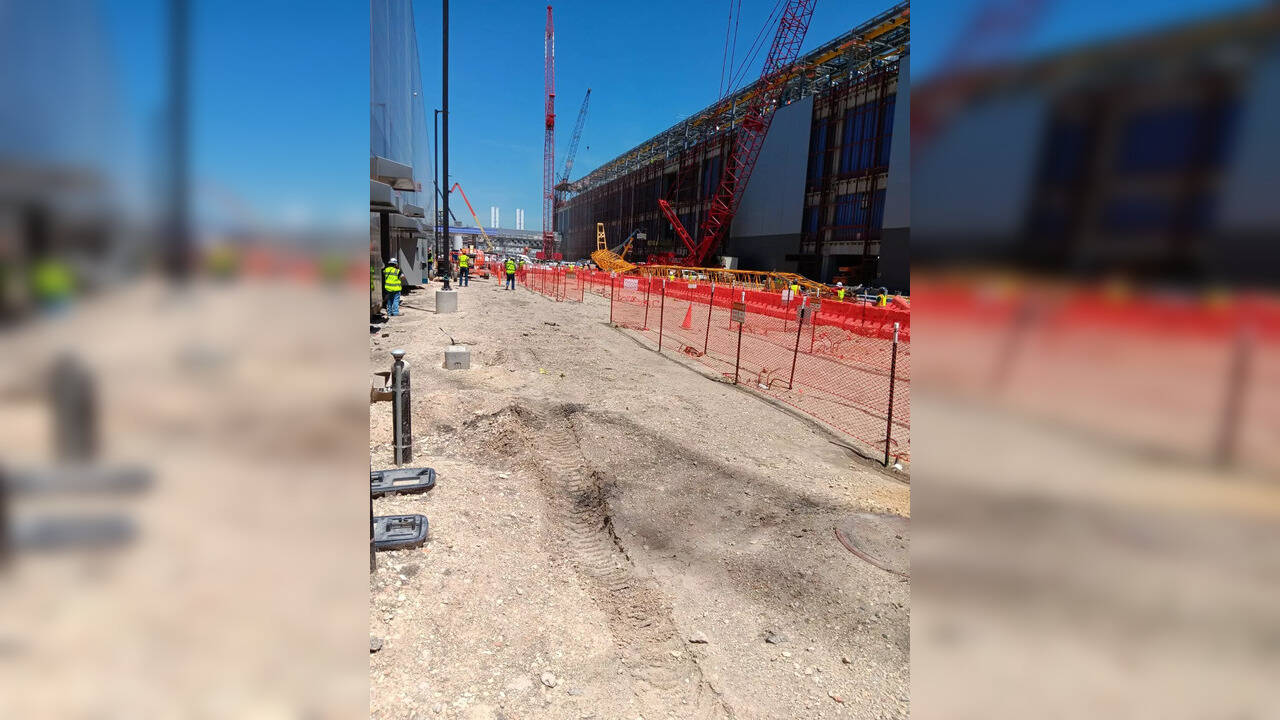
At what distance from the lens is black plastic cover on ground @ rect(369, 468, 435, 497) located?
479 cm

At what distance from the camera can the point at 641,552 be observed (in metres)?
4.32

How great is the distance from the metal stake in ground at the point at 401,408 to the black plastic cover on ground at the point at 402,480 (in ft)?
0.74

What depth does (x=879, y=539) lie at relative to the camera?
4648mm

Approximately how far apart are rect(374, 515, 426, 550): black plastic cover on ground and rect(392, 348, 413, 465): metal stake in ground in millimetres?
1121

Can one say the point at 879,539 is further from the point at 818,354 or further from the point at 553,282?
the point at 553,282

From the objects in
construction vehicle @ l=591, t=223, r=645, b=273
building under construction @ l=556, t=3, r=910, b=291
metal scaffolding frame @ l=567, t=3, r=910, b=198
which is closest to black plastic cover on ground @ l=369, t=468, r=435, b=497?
building under construction @ l=556, t=3, r=910, b=291
